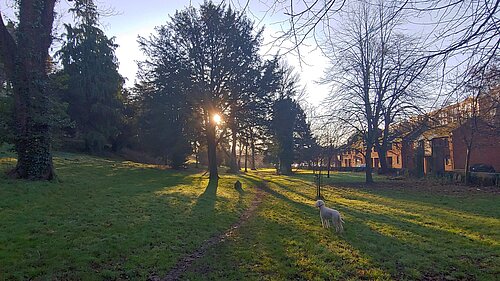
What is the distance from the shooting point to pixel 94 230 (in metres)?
8.25

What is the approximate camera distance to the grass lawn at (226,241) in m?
6.07

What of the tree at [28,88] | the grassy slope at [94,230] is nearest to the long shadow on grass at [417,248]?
the grassy slope at [94,230]

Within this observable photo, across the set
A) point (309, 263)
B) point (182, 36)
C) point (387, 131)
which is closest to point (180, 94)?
point (182, 36)

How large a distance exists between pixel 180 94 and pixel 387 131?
16.8 meters

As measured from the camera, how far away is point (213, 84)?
86.6 feet

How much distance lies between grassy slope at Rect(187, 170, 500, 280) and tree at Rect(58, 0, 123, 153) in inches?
1224

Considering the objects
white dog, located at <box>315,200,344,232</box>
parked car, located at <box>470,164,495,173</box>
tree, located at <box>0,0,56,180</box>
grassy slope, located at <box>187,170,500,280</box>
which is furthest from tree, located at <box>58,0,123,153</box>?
parked car, located at <box>470,164,495,173</box>

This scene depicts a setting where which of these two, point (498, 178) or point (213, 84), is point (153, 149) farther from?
point (498, 178)

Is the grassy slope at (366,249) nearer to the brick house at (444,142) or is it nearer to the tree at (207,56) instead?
the brick house at (444,142)

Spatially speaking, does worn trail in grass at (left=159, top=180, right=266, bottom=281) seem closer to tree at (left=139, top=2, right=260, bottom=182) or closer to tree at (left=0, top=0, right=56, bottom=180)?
tree at (left=0, top=0, right=56, bottom=180)

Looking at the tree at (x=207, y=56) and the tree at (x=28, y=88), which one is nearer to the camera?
the tree at (x=28, y=88)

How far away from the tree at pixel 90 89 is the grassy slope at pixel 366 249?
31087 millimetres

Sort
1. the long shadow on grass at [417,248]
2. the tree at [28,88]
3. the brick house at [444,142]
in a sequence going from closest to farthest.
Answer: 1. the long shadow on grass at [417,248]
2. the tree at [28,88]
3. the brick house at [444,142]

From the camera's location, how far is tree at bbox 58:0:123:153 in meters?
37.8
